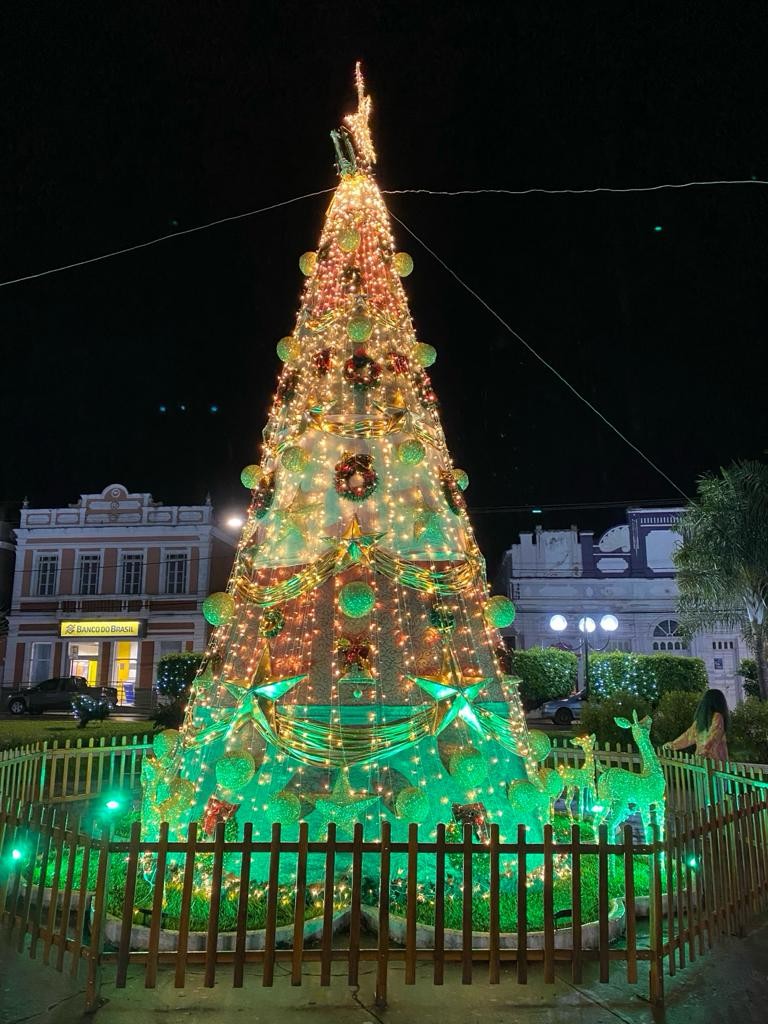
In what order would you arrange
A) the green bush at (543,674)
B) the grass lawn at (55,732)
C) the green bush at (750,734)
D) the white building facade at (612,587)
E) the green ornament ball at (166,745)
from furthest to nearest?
the white building facade at (612,587)
the green bush at (543,674)
the grass lawn at (55,732)
the green bush at (750,734)
the green ornament ball at (166,745)

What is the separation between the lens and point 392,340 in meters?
9.27

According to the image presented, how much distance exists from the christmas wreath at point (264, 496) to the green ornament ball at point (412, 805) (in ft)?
11.7

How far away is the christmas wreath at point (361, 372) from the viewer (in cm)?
841

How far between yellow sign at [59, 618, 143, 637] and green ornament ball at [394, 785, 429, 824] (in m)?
34.4

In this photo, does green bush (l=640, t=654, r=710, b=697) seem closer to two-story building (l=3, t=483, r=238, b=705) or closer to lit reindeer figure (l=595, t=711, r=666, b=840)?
lit reindeer figure (l=595, t=711, r=666, b=840)

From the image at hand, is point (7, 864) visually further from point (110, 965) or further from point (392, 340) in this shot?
point (392, 340)

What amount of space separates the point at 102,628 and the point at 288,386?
33341 millimetres

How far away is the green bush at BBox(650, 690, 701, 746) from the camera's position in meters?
15.7

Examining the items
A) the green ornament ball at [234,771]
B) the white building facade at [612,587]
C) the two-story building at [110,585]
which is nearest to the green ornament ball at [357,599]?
the green ornament ball at [234,771]

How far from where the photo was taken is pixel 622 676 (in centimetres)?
2750

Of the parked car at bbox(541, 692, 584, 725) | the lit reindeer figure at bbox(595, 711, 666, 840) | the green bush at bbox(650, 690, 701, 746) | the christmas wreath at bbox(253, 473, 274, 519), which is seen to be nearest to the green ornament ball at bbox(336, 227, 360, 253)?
the christmas wreath at bbox(253, 473, 274, 519)

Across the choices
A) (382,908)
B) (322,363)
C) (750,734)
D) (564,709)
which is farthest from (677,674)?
(382,908)

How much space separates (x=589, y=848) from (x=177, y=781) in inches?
149

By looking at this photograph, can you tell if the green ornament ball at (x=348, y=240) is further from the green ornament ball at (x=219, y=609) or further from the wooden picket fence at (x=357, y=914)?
the wooden picket fence at (x=357, y=914)
